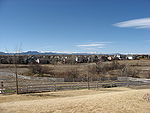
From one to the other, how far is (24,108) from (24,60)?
72489 mm

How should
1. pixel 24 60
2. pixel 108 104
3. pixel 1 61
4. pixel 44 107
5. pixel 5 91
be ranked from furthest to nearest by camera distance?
pixel 24 60, pixel 1 61, pixel 5 91, pixel 108 104, pixel 44 107

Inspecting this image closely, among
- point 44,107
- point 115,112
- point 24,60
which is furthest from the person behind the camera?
point 24,60

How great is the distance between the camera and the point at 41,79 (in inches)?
1512

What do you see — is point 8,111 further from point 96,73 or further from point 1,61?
point 1,61

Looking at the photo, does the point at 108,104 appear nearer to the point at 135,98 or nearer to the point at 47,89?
the point at 135,98

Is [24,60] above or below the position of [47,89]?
above

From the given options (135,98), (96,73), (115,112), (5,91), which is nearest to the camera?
(115,112)

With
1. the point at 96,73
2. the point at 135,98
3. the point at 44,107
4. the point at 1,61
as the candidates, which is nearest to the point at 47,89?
the point at 44,107

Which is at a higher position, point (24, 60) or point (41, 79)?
point (24, 60)

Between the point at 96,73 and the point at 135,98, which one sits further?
the point at 96,73

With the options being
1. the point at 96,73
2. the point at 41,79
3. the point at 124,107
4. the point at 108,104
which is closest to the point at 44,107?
the point at 108,104

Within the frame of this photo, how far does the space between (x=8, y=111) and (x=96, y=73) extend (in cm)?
4340

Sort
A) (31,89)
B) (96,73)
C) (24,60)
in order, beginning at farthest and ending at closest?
1. (24,60)
2. (96,73)
3. (31,89)

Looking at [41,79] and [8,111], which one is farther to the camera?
[41,79]
